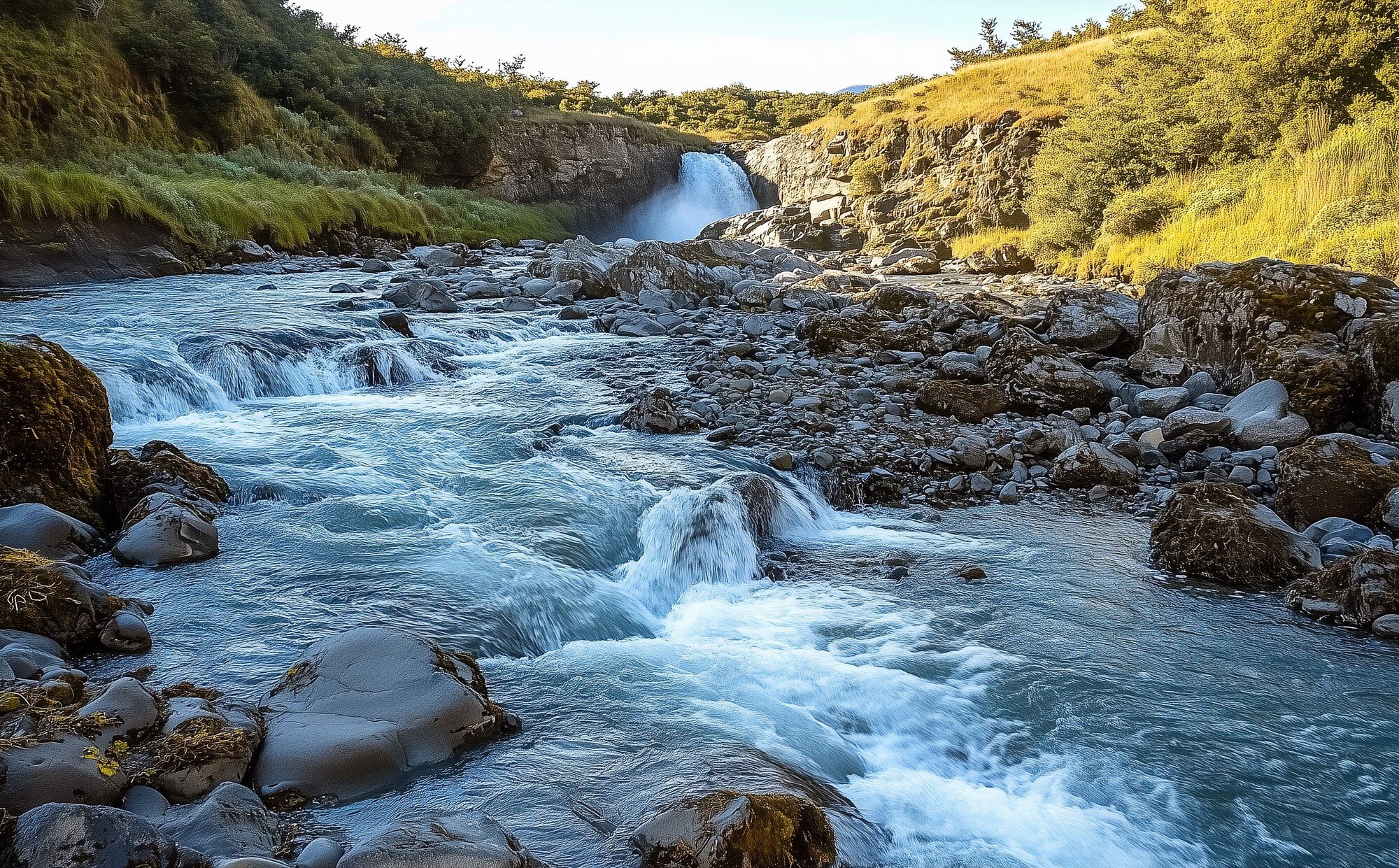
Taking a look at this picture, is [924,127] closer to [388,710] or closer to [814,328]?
[814,328]

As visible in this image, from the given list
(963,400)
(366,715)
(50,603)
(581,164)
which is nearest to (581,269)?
(963,400)

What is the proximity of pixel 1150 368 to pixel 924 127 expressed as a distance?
2591cm

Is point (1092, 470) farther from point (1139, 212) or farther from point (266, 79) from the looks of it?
point (266, 79)

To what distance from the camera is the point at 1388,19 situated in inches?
610

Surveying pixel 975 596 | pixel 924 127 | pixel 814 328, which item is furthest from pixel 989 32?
pixel 975 596

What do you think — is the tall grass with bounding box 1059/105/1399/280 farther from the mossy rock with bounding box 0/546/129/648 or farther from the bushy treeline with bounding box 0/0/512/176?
the bushy treeline with bounding box 0/0/512/176

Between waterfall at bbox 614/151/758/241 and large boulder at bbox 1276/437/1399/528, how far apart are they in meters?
36.2

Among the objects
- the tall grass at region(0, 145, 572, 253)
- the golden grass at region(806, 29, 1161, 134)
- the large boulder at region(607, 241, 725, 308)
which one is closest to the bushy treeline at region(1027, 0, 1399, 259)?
the golden grass at region(806, 29, 1161, 134)

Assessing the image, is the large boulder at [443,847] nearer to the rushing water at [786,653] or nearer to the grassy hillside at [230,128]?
the rushing water at [786,653]

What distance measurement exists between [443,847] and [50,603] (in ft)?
8.36

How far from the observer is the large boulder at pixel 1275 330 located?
26.2 feet

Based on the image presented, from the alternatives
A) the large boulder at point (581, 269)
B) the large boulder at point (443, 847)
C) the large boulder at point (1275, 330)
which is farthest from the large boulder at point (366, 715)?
the large boulder at point (581, 269)

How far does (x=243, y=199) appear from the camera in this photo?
19.5 metres

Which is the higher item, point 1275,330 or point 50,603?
point 1275,330
